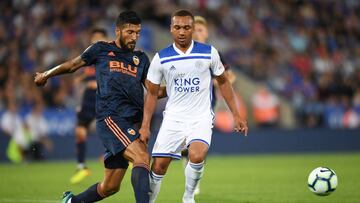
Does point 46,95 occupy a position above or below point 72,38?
below

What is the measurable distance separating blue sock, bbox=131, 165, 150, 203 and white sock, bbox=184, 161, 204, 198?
95 cm

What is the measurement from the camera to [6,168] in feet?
56.6

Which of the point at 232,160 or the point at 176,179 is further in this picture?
the point at 232,160

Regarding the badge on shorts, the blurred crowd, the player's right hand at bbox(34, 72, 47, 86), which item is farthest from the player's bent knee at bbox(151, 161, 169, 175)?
the blurred crowd

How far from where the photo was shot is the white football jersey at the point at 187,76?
8.26 meters

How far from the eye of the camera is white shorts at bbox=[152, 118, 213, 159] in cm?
831

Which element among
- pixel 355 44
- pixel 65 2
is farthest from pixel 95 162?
pixel 355 44

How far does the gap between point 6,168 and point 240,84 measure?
9040mm

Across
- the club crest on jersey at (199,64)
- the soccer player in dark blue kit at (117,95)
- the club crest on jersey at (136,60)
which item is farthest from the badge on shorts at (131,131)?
the club crest on jersey at (199,64)

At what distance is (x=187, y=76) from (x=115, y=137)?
1123 mm

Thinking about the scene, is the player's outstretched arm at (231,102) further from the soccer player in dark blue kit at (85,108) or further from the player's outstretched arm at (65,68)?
the soccer player in dark blue kit at (85,108)

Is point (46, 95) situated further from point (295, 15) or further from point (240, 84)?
point (295, 15)

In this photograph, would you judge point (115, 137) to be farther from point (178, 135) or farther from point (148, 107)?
point (178, 135)

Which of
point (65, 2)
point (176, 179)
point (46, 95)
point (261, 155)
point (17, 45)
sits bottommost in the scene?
point (176, 179)
